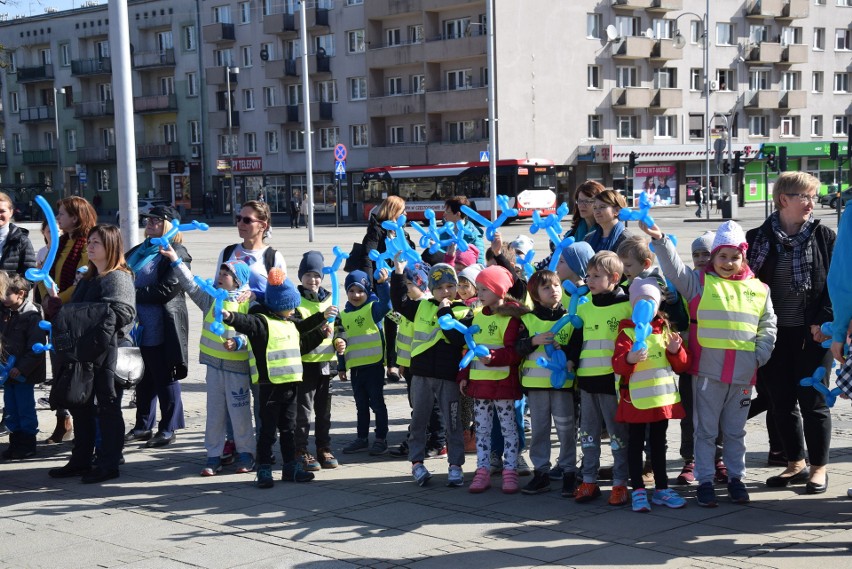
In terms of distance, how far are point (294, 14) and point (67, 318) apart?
198 feet

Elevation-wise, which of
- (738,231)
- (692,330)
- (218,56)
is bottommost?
(692,330)

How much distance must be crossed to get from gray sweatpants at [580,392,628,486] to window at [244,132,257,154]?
65.3 m

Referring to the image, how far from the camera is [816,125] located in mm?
70625

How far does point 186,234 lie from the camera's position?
4634cm

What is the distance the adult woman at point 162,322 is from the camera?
8.62m

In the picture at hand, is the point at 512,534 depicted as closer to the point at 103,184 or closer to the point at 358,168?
the point at 358,168

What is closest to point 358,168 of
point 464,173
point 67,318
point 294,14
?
point 294,14

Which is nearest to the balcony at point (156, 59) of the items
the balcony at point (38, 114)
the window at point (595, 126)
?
the balcony at point (38, 114)

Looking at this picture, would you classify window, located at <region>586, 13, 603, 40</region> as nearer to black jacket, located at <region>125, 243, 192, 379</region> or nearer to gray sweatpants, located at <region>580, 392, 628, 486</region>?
black jacket, located at <region>125, 243, 192, 379</region>

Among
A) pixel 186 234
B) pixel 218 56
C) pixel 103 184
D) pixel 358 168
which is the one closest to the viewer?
Result: pixel 186 234

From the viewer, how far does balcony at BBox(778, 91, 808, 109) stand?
222ft

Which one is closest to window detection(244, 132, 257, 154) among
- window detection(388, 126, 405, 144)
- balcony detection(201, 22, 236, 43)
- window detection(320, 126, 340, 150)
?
window detection(320, 126, 340, 150)

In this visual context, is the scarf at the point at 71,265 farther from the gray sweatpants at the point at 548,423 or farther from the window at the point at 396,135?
the window at the point at 396,135

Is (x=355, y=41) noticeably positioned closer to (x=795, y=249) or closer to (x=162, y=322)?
(x=162, y=322)
